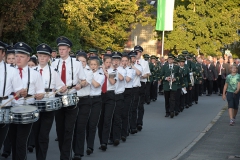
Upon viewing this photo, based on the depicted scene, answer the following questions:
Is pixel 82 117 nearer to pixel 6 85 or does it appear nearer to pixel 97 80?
pixel 97 80

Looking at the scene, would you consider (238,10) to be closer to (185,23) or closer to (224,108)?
(185,23)

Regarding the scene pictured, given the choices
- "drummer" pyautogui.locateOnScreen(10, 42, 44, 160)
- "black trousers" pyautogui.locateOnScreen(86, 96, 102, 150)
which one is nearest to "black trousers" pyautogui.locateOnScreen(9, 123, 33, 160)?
"drummer" pyautogui.locateOnScreen(10, 42, 44, 160)

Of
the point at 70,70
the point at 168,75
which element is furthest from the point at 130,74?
the point at 168,75

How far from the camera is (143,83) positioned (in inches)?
749

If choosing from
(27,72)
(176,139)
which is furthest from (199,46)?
(27,72)

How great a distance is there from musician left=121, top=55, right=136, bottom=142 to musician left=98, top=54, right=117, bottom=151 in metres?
1.41

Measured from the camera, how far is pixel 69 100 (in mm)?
11648

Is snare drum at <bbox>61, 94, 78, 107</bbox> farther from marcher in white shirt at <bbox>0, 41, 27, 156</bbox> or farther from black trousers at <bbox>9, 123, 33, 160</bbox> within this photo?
marcher in white shirt at <bbox>0, 41, 27, 156</bbox>

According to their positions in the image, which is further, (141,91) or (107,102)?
(141,91)

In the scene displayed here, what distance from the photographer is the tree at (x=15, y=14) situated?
2628cm

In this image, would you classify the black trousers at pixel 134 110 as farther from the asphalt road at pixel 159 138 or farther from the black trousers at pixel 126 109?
the black trousers at pixel 126 109

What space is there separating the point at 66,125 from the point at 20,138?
170 cm

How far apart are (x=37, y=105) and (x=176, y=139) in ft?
21.3

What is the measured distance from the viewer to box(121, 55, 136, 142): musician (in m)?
16.4
